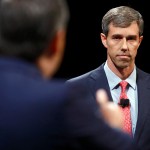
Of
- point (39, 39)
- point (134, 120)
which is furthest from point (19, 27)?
point (134, 120)

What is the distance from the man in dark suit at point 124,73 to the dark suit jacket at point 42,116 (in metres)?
1.80

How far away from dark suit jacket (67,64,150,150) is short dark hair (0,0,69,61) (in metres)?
1.74

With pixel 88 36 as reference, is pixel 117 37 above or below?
above

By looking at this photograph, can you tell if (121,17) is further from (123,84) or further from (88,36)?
(88,36)

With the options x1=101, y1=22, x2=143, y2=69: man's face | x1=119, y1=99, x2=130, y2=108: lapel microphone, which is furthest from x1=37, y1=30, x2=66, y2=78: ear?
x1=101, y1=22, x2=143, y2=69: man's face

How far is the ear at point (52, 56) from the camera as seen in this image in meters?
0.93

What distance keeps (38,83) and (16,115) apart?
80 mm

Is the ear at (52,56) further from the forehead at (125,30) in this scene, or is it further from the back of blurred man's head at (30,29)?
the forehead at (125,30)

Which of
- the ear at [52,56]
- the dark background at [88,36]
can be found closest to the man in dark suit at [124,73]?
the dark background at [88,36]

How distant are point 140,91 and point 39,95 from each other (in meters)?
2.02

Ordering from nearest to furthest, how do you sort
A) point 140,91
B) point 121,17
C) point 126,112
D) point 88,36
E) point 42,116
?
point 42,116 < point 126,112 < point 140,91 < point 121,17 < point 88,36

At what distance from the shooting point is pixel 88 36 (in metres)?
4.08

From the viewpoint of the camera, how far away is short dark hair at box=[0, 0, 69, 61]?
0.90 meters

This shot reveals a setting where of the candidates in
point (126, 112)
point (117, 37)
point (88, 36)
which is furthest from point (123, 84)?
point (88, 36)
